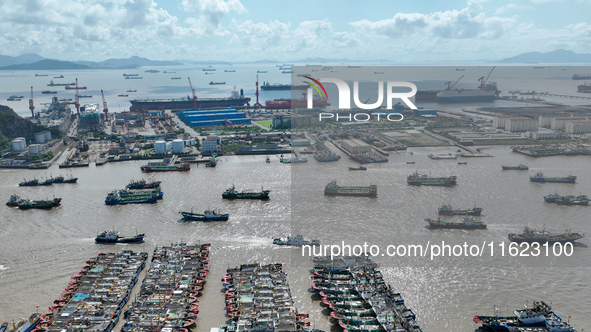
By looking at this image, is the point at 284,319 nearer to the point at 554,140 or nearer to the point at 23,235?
the point at 23,235

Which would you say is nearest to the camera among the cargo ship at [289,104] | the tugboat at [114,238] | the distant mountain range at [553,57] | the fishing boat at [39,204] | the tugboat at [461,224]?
the tugboat at [114,238]

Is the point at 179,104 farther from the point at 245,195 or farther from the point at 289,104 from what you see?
the point at 245,195

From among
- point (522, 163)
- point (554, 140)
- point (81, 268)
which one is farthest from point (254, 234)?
point (554, 140)

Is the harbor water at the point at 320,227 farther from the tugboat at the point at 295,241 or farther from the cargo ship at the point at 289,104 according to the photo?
the cargo ship at the point at 289,104

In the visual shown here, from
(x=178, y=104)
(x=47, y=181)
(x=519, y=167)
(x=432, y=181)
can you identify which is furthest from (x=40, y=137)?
(x=519, y=167)

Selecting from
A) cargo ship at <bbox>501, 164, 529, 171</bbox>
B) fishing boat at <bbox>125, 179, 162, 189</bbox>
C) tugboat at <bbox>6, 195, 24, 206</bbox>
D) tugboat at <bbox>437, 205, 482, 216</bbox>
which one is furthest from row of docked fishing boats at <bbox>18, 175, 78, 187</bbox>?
cargo ship at <bbox>501, 164, 529, 171</bbox>

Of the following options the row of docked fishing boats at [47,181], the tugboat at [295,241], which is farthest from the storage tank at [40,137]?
the tugboat at [295,241]
